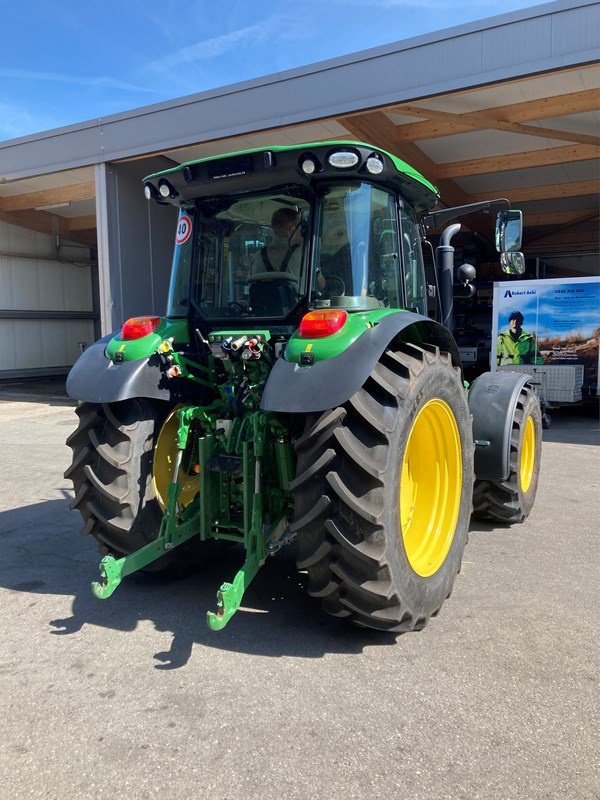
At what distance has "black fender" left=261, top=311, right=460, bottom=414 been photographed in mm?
2701

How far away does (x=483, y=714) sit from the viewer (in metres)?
2.43

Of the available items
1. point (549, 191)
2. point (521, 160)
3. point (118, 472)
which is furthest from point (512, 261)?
point (549, 191)

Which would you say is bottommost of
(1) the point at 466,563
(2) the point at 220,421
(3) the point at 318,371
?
(1) the point at 466,563

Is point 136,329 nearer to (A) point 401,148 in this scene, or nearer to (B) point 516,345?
(B) point 516,345

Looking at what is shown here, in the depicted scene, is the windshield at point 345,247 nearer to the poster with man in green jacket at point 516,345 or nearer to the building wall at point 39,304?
the poster with man in green jacket at point 516,345

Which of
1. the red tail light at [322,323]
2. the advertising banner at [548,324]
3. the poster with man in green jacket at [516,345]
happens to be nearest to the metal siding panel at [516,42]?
the advertising banner at [548,324]

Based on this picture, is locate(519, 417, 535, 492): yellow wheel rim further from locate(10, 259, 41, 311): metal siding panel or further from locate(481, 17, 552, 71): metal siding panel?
locate(10, 259, 41, 311): metal siding panel

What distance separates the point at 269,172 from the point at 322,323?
929 mm

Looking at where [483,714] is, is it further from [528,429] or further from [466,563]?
[528,429]

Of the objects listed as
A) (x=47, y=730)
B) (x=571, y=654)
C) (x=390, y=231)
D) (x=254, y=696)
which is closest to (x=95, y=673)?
(x=47, y=730)

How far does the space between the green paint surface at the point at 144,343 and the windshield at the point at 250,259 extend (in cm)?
21

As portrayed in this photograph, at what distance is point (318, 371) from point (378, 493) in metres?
0.60

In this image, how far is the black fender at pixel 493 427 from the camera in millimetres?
4363

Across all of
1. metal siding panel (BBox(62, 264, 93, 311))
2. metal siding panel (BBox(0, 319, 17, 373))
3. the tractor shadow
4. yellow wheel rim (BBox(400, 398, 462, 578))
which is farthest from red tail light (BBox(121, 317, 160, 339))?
metal siding panel (BBox(62, 264, 93, 311))
